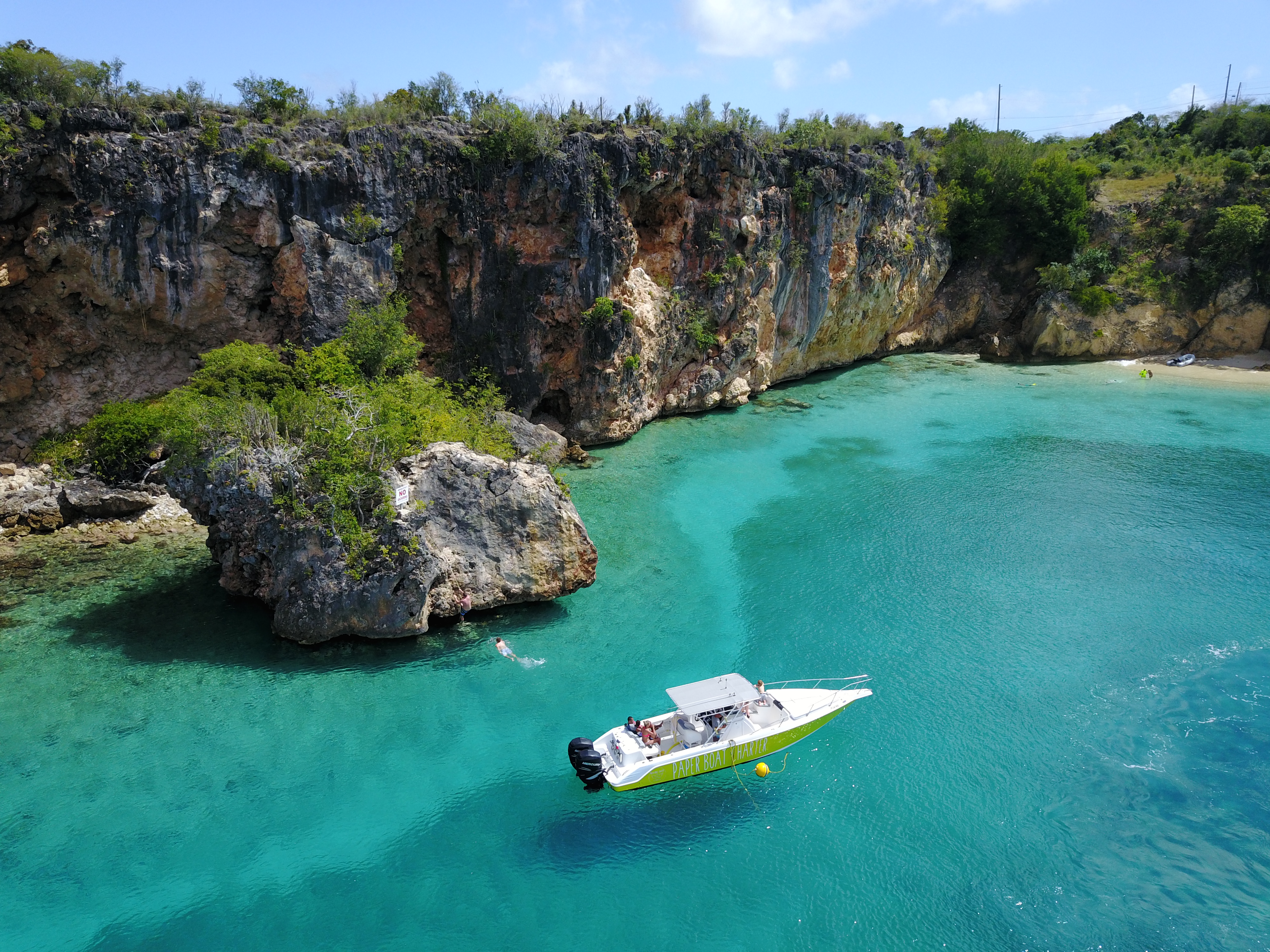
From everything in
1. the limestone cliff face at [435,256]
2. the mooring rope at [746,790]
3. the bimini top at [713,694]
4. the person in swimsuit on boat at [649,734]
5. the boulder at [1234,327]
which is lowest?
the mooring rope at [746,790]

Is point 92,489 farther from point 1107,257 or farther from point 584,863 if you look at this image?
point 1107,257

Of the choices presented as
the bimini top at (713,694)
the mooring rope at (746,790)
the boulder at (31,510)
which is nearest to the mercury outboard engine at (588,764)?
the bimini top at (713,694)

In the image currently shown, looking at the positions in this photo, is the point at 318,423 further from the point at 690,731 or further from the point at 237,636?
the point at 690,731

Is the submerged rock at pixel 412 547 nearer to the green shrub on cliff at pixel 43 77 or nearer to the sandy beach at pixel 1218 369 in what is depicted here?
the green shrub on cliff at pixel 43 77

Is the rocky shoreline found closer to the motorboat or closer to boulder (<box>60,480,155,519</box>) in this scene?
boulder (<box>60,480,155,519</box>)

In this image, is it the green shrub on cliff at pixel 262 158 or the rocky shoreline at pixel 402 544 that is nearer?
the rocky shoreline at pixel 402 544

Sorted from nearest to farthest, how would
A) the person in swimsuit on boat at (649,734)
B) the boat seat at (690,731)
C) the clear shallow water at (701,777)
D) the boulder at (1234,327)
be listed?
the clear shallow water at (701,777) → the person in swimsuit on boat at (649,734) → the boat seat at (690,731) → the boulder at (1234,327)

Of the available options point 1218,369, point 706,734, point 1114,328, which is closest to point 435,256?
point 706,734

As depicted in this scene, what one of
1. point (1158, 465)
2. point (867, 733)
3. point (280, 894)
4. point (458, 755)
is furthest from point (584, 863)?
point (1158, 465)
